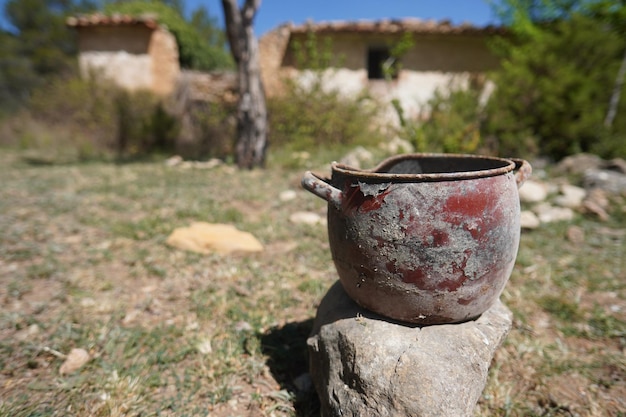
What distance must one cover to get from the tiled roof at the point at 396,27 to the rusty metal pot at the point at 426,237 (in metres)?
8.91

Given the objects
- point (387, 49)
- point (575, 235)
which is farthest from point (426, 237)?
point (387, 49)

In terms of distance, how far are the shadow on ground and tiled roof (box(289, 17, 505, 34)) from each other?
29.0ft

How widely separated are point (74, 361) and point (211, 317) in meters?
0.69

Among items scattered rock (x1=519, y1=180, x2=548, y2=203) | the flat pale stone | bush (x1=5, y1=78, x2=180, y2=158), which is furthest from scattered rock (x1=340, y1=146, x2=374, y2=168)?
bush (x1=5, y1=78, x2=180, y2=158)

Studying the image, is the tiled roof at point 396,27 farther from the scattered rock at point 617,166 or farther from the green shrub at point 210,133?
the scattered rock at point 617,166

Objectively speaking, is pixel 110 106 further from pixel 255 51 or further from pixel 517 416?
pixel 517 416

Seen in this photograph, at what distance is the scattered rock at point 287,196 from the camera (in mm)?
4498

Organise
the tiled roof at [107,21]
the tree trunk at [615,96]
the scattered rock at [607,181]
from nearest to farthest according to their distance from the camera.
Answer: the scattered rock at [607,181] < the tree trunk at [615,96] < the tiled roof at [107,21]

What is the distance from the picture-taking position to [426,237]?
120 centimetres

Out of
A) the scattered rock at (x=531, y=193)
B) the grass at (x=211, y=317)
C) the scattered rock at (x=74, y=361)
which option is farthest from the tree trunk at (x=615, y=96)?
the scattered rock at (x=74, y=361)

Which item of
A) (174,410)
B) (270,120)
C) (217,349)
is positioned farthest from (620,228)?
(270,120)

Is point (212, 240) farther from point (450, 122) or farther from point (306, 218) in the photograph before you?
point (450, 122)

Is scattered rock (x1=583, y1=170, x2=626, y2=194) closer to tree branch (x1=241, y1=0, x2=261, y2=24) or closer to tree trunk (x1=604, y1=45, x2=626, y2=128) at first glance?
tree trunk (x1=604, y1=45, x2=626, y2=128)

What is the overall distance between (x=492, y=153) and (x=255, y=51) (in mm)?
4808
